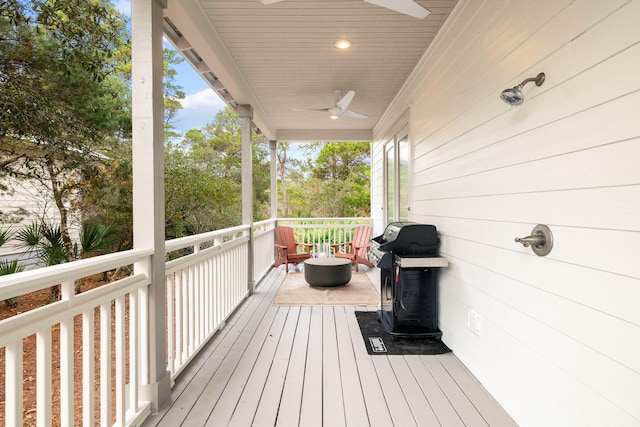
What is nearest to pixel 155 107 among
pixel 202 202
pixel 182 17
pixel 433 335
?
pixel 182 17

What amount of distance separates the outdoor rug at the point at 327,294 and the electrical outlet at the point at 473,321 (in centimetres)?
174

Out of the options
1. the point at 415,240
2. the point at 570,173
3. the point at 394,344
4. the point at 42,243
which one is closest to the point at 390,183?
the point at 415,240

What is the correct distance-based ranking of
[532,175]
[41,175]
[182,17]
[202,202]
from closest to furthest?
[532,175], [182,17], [41,175], [202,202]

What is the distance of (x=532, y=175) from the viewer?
1662 mm

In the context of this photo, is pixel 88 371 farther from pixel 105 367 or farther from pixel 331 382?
pixel 331 382

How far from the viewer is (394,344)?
285 cm

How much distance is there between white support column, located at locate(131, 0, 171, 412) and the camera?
6.19ft

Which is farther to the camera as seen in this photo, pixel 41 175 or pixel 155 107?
pixel 41 175

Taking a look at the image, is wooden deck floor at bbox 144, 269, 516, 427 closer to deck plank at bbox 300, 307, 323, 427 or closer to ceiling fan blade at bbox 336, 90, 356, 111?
deck plank at bbox 300, 307, 323, 427

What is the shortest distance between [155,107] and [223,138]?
11617 millimetres

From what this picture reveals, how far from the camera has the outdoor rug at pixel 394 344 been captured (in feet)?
8.95

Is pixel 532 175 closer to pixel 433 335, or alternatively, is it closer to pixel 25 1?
pixel 433 335

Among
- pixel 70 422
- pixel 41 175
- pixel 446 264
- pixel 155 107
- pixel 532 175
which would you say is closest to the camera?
pixel 70 422

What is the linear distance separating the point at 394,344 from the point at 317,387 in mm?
969
